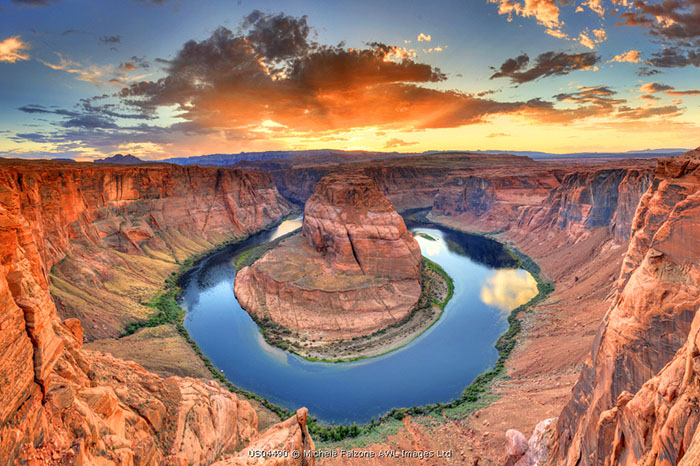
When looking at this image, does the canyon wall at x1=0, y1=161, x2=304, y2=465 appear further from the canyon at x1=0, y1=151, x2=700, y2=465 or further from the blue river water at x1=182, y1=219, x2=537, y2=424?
the blue river water at x1=182, y1=219, x2=537, y2=424

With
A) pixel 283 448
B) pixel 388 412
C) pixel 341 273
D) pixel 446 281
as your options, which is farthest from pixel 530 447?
pixel 446 281

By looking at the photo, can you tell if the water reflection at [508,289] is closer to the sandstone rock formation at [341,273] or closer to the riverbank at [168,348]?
the sandstone rock formation at [341,273]

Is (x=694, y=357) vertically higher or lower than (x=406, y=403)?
higher

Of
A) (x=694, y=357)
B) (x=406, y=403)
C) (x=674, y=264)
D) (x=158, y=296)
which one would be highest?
(x=674, y=264)

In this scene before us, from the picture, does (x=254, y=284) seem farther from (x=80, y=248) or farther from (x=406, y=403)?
(x=406, y=403)

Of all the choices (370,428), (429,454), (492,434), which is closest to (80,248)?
(370,428)

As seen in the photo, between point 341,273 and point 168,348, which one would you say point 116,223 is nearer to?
point 168,348
